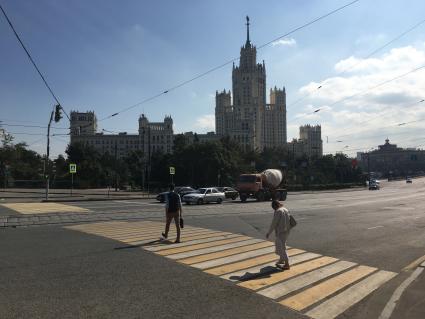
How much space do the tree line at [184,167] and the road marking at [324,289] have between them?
37689 millimetres

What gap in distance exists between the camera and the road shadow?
8.67 meters

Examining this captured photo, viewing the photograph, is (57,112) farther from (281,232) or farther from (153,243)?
(281,232)

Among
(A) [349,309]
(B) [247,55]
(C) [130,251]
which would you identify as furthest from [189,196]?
(B) [247,55]

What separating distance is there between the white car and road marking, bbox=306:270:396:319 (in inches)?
1109

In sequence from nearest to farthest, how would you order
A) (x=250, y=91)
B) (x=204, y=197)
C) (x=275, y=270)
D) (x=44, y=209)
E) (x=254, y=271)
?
(x=254, y=271), (x=275, y=270), (x=44, y=209), (x=204, y=197), (x=250, y=91)

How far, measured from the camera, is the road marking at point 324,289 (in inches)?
282

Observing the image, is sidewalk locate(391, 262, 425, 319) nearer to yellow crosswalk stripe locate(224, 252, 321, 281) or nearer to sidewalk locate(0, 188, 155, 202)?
yellow crosswalk stripe locate(224, 252, 321, 281)

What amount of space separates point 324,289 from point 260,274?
143 centimetres

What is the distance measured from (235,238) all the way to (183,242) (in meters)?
1.88

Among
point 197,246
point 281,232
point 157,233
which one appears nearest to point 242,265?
point 281,232

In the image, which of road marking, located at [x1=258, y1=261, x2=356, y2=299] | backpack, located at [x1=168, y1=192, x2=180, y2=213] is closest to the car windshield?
backpack, located at [x1=168, y1=192, x2=180, y2=213]

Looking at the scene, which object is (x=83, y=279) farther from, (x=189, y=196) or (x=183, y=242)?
(x=189, y=196)

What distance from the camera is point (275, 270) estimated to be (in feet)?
30.9

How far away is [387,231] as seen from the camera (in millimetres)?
16969
